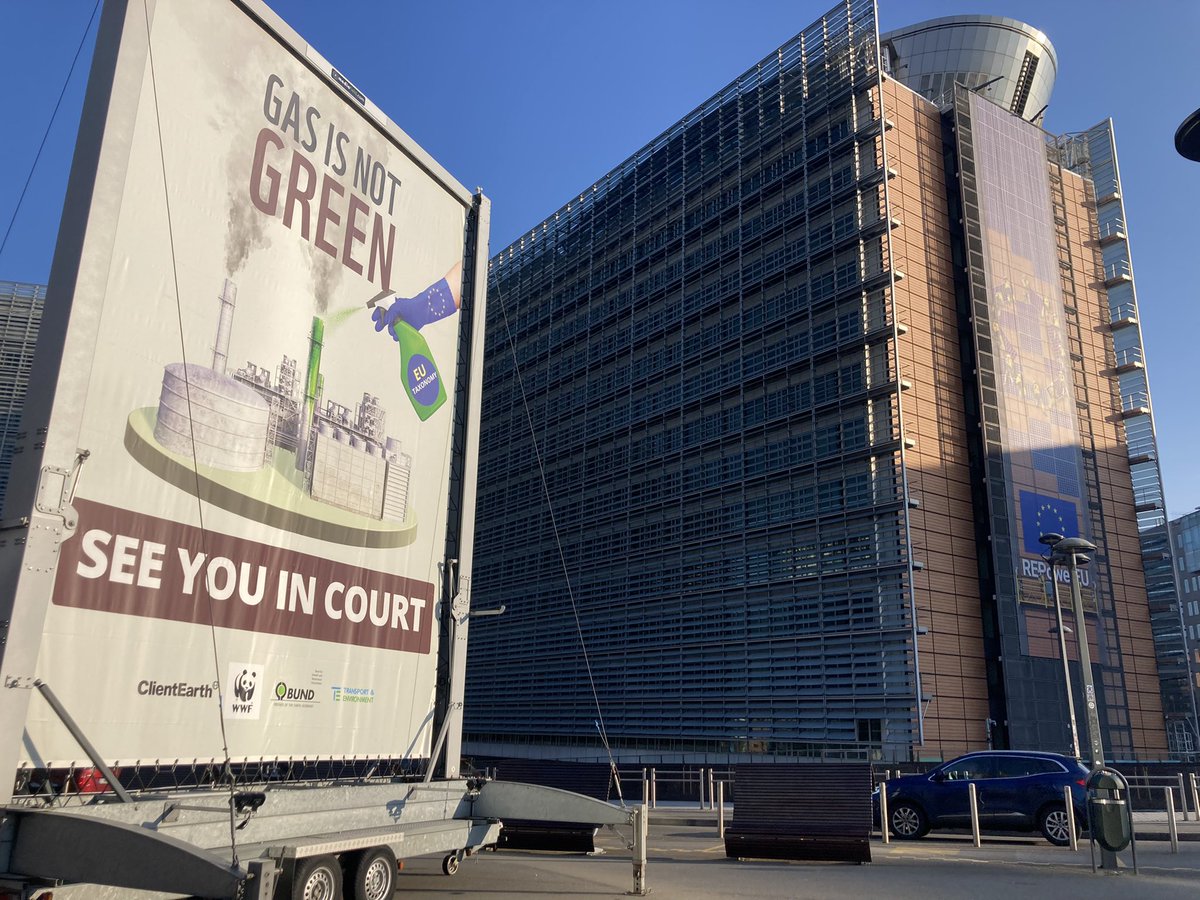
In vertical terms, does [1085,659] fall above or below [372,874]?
above

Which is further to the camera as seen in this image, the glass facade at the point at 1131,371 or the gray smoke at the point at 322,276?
the glass facade at the point at 1131,371

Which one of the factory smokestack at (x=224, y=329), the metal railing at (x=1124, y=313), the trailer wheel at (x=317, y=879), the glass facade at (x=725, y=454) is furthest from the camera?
the metal railing at (x=1124, y=313)

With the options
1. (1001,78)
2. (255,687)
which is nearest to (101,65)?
(255,687)

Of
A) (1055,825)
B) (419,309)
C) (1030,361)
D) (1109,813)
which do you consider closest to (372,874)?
(419,309)

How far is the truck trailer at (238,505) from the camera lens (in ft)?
22.7

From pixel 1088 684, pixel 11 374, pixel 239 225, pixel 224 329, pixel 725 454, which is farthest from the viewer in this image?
pixel 725 454

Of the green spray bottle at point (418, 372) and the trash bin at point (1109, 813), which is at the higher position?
the green spray bottle at point (418, 372)

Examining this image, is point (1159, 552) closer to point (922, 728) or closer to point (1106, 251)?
point (1106, 251)

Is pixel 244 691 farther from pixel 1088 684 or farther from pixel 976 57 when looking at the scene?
pixel 976 57

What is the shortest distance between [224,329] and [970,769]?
47.9 ft

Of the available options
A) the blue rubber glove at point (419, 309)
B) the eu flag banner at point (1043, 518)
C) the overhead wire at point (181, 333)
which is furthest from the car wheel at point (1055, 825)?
the eu flag banner at point (1043, 518)

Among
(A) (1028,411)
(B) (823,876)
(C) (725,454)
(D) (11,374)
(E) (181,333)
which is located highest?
(A) (1028,411)

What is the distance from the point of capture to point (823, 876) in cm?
1168

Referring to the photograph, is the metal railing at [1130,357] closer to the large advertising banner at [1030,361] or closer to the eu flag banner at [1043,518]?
the large advertising banner at [1030,361]
